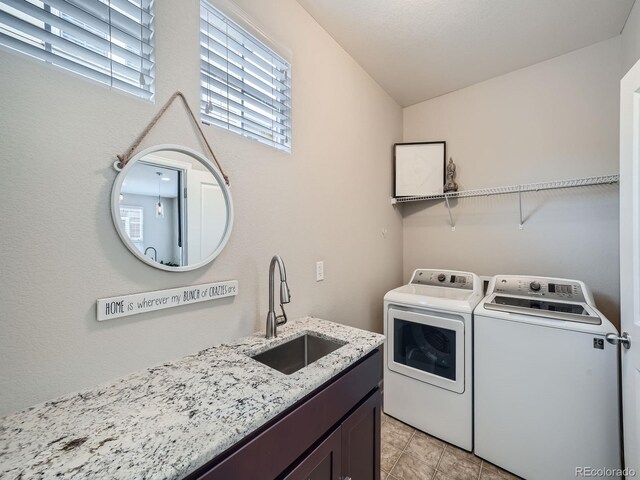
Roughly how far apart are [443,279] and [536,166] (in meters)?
1.14

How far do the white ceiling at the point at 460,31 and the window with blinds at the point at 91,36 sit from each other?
40.4 inches

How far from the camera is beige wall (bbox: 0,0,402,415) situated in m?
0.71

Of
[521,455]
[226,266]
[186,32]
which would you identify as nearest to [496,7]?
[186,32]

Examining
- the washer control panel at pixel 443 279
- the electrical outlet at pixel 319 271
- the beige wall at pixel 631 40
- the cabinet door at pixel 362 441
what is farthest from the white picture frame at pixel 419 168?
the cabinet door at pixel 362 441

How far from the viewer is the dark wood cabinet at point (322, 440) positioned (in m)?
0.68

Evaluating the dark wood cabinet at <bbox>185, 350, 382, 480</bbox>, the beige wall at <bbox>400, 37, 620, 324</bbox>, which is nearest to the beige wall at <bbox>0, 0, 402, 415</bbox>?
the dark wood cabinet at <bbox>185, 350, 382, 480</bbox>

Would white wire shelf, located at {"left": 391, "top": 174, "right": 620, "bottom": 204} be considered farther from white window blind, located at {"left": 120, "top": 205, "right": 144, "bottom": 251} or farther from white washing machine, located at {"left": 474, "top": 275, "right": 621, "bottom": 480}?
white window blind, located at {"left": 120, "top": 205, "right": 144, "bottom": 251}

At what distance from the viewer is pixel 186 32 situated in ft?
3.40

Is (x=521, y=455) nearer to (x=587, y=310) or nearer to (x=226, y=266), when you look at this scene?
(x=587, y=310)

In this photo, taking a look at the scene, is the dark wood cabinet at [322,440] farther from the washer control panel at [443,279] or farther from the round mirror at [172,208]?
the washer control panel at [443,279]

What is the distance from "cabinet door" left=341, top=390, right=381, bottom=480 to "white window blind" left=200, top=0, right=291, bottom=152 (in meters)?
1.36

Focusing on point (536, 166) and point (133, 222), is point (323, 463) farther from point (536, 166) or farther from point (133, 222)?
point (536, 166)

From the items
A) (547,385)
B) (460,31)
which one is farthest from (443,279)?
(460,31)

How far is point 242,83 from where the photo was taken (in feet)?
4.10
